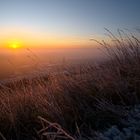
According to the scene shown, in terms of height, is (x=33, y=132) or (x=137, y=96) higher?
(x=137, y=96)

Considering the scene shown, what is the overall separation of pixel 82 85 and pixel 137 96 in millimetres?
856

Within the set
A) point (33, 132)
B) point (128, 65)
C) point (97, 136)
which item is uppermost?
point (128, 65)

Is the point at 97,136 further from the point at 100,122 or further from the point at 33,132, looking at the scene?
the point at 33,132

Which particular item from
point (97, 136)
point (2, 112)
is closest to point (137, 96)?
point (97, 136)

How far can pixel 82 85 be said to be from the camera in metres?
4.46

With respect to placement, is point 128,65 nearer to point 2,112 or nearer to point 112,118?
point 112,118

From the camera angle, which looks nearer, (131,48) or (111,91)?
(111,91)

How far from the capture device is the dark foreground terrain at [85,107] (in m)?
3.21

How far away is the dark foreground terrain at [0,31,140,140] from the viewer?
3.21 meters

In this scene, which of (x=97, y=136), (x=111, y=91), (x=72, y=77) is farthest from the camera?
(x=72, y=77)

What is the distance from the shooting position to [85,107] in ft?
13.0

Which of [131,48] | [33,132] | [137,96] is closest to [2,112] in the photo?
[33,132]

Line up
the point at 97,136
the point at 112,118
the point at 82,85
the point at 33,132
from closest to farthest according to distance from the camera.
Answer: the point at 97,136 → the point at 112,118 → the point at 33,132 → the point at 82,85

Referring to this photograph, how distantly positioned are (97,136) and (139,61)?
1.89 metres
